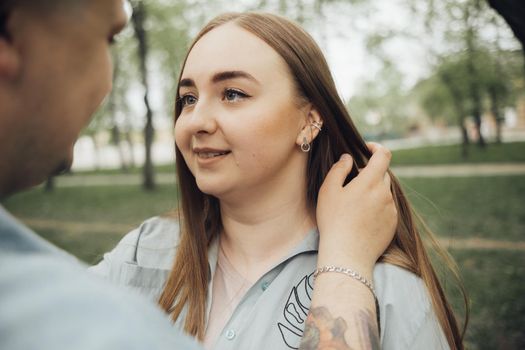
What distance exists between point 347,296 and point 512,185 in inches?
537

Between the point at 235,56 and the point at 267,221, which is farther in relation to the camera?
the point at 267,221

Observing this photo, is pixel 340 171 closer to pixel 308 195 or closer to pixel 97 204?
pixel 308 195

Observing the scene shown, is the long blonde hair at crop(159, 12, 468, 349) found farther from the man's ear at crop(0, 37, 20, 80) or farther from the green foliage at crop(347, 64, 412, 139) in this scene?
the green foliage at crop(347, 64, 412, 139)

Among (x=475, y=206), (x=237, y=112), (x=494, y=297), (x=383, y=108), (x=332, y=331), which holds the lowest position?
(x=383, y=108)

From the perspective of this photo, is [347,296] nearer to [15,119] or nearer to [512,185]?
[15,119]

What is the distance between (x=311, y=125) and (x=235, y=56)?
0.48 metres

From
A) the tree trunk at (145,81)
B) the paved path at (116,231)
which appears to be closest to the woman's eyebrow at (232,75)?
the paved path at (116,231)

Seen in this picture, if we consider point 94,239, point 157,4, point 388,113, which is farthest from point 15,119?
point 388,113

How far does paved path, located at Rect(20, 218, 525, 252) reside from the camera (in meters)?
7.25

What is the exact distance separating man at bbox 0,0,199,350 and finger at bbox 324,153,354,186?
1.19m

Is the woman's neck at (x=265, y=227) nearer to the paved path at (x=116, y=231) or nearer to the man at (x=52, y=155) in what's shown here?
the man at (x=52, y=155)

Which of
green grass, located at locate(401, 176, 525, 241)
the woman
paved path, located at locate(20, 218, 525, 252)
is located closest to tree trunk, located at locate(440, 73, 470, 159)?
green grass, located at locate(401, 176, 525, 241)

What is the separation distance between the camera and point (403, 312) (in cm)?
159

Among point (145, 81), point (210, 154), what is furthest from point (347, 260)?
point (145, 81)
